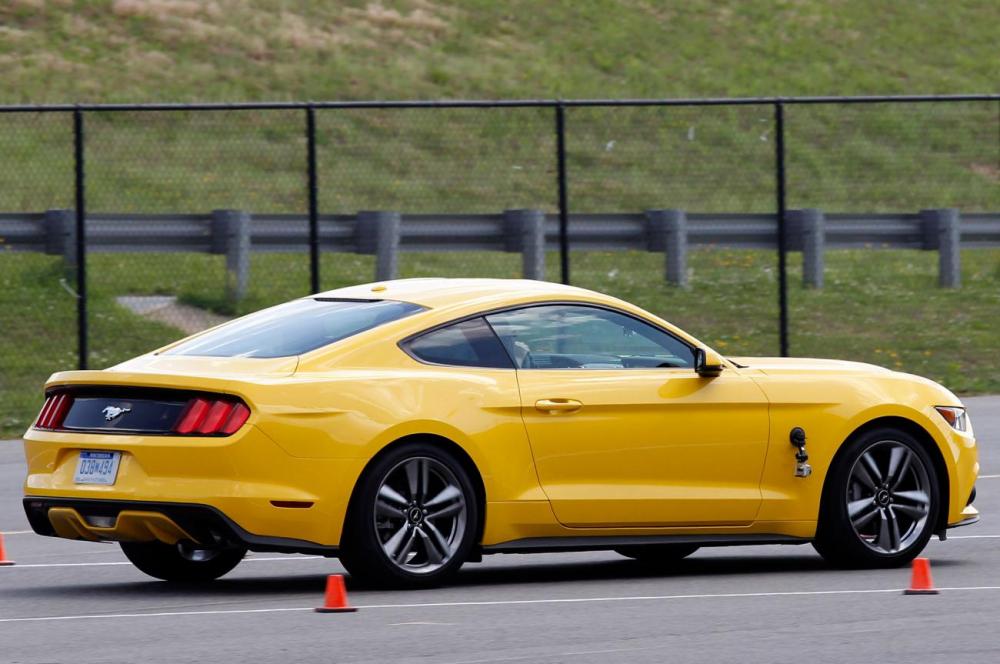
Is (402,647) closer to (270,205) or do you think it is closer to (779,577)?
(779,577)

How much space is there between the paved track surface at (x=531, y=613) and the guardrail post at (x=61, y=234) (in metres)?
8.20

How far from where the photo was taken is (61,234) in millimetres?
19406

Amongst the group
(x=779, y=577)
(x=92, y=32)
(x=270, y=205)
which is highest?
(x=92, y=32)

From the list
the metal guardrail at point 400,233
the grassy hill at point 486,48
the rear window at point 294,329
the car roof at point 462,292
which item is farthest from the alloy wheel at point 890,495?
the grassy hill at point 486,48

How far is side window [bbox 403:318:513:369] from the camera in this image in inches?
386

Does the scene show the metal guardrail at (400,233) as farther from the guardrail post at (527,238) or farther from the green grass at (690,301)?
the green grass at (690,301)

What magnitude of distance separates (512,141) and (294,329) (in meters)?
14.4

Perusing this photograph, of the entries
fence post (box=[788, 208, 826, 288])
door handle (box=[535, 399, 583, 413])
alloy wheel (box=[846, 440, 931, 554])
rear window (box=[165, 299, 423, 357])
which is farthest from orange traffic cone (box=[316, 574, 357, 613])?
fence post (box=[788, 208, 826, 288])

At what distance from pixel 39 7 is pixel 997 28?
2074 centimetres

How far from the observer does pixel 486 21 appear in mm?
41875

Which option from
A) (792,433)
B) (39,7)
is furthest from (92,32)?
(792,433)

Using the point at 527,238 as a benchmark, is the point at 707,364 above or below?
below

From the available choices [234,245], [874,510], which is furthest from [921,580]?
[234,245]

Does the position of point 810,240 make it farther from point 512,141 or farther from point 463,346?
point 463,346
